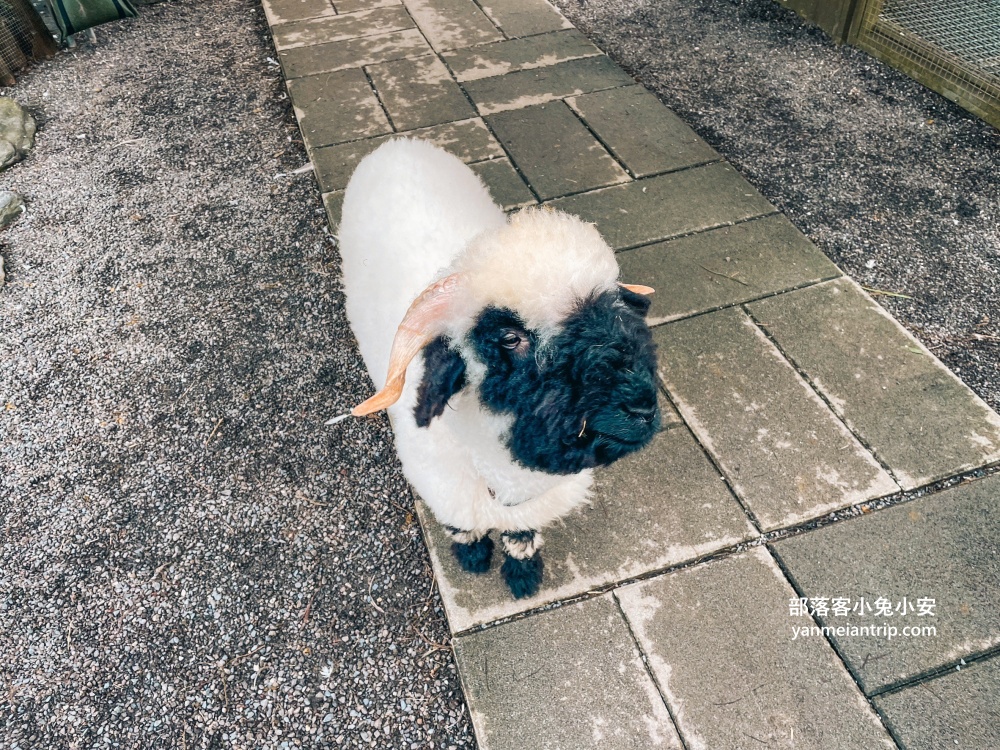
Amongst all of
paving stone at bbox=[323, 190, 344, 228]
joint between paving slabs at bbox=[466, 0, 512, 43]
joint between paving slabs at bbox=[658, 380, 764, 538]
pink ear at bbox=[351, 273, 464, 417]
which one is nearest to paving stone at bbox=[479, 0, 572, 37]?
joint between paving slabs at bbox=[466, 0, 512, 43]

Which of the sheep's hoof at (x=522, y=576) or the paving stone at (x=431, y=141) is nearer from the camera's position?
the sheep's hoof at (x=522, y=576)

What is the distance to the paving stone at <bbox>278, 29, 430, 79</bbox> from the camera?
5660mm

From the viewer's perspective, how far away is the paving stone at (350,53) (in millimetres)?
5660

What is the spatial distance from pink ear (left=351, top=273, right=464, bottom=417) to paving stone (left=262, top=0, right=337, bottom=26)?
19.7 ft

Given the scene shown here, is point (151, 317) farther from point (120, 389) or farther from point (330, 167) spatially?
point (330, 167)

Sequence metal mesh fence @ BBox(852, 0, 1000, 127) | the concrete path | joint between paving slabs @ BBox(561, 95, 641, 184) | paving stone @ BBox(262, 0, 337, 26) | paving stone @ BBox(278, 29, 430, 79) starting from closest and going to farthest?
the concrete path → joint between paving slabs @ BBox(561, 95, 641, 184) → metal mesh fence @ BBox(852, 0, 1000, 127) → paving stone @ BBox(278, 29, 430, 79) → paving stone @ BBox(262, 0, 337, 26)

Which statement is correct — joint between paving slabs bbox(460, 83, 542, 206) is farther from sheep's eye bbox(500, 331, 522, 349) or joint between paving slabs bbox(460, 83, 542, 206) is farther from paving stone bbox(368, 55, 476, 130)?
sheep's eye bbox(500, 331, 522, 349)

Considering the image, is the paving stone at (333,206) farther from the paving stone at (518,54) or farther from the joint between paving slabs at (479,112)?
the paving stone at (518,54)

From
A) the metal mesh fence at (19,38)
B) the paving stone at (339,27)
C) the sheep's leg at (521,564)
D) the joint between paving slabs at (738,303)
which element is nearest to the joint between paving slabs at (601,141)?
the joint between paving slabs at (738,303)

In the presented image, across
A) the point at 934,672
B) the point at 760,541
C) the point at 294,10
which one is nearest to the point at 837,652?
the point at 934,672

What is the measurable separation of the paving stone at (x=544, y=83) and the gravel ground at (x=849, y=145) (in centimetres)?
28

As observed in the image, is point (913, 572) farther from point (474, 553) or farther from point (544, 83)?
point (544, 83)

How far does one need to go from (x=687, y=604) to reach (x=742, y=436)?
0.89m

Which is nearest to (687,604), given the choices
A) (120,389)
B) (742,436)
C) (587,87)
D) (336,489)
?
(742,436)
